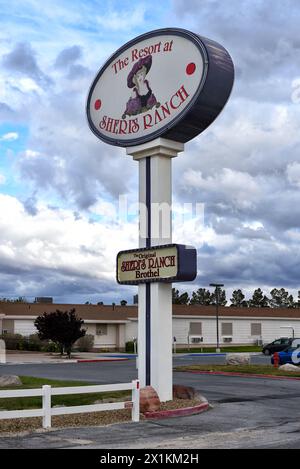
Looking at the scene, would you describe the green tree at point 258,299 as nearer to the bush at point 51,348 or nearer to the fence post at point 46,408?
the bush at point 51,348

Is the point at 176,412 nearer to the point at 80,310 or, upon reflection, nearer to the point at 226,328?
the point at 80,310

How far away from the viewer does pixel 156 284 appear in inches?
659

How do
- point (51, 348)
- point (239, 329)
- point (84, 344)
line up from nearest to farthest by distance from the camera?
point (51, 348) < point (84, 344) < point (239, 329)

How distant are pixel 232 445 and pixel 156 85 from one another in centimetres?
991

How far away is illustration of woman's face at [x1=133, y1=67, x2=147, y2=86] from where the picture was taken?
59.3 feet

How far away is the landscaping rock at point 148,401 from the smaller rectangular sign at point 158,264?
8.99ft

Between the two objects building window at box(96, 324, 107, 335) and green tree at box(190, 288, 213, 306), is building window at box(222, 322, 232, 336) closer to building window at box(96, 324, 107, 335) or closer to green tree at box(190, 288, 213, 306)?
building window at box(96, 324, 107, 335)

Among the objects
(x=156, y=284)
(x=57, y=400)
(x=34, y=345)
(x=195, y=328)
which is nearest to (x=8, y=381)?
(x=57, y=400)

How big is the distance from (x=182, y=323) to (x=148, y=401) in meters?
44.5

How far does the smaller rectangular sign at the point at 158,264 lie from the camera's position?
16.1m

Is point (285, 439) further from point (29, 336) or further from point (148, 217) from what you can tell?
point (29, 336)

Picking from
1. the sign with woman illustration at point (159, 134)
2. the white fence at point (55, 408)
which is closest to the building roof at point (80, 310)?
the sign with woman illustration at point (159, 134)

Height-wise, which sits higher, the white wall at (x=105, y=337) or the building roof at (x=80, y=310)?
the building roof at (x=80, y=310)
